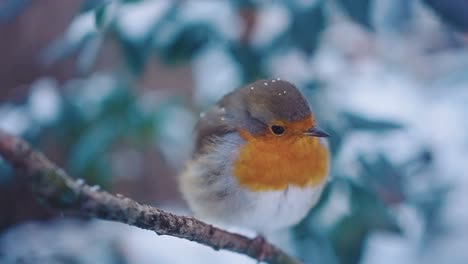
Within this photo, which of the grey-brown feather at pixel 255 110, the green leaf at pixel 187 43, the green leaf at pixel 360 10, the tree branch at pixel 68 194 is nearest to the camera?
the tree branch at pixel 68 194

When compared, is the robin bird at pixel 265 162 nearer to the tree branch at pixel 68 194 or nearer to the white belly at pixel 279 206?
the white belly at pixel 279 206

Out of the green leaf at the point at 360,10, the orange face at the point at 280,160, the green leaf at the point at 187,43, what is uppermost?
the green leaf at the point at 187,43

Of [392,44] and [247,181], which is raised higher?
[392,44]

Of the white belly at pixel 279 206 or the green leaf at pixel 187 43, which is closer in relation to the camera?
the white belly at pixel 279 206

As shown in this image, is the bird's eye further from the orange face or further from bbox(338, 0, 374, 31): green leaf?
bbox(338, 0, 374, 31): green leaf

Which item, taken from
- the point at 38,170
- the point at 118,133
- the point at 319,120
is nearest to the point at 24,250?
the point at 118,133

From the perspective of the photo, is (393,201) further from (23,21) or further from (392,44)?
(23,21)

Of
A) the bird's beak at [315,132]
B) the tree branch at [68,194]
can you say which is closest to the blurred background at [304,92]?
the bird's beak at [315,132]

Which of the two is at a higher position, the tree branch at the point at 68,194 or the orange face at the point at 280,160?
the orange face at the point at 280,160
